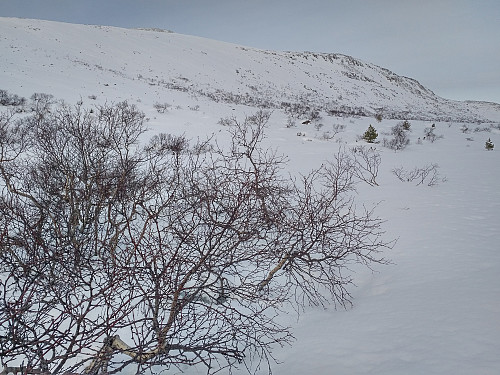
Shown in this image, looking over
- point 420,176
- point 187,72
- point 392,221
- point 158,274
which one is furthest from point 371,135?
point 187,72

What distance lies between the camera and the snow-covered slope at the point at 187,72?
2406cm

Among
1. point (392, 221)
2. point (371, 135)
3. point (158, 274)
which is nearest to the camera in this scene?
point (158, 274)

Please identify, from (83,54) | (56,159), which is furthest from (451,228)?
(83,54)

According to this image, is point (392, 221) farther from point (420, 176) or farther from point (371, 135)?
point (371, 135)

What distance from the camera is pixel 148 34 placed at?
178 ft

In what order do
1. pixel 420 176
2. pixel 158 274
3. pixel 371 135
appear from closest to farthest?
1. pixel 158 274
2. pixel 420 176
3. pixel 371 135

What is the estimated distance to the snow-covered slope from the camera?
24.1 metres

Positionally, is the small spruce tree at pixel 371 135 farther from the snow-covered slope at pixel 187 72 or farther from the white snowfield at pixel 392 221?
the snow-covered slope at pixel 187 72

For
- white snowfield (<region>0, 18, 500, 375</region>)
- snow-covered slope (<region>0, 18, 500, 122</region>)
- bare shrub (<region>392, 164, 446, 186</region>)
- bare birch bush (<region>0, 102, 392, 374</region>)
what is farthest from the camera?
snow-covered slope (<region>0, 18, 500, 122</region>)

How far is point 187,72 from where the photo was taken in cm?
3953

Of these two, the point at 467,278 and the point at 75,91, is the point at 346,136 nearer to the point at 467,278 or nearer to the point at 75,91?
the point at 467,278

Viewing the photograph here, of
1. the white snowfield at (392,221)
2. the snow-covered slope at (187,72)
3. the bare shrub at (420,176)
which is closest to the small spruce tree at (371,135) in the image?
the white snowfield at (392,221)

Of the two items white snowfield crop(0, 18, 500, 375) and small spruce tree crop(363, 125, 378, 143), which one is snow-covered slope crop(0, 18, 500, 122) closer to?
white snowfield crop(0, 18, 500, 375)

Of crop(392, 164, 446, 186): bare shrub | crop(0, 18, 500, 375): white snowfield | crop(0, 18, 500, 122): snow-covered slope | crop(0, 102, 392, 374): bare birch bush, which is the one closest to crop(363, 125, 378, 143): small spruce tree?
crop(0, 18, 500, 375): white snowfield
